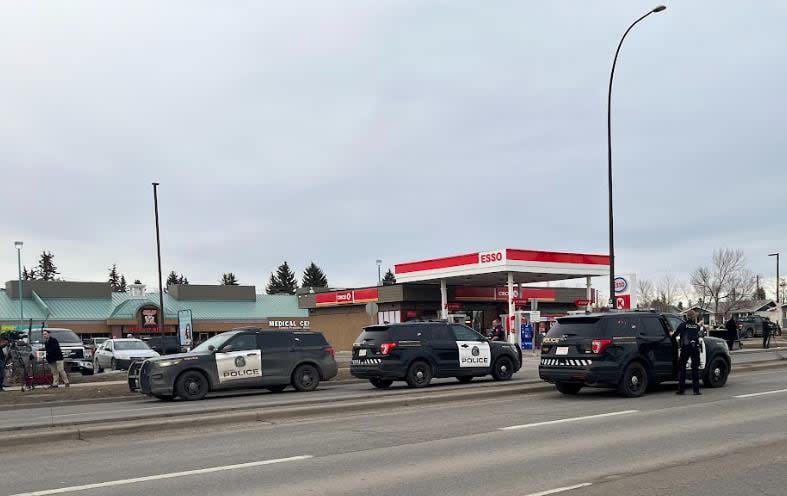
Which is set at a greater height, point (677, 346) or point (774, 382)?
point (677, 346)

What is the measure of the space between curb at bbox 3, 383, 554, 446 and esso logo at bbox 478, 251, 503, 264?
23.7 meters

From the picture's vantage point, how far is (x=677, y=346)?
16547 mm

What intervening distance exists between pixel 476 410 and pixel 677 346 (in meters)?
5.02

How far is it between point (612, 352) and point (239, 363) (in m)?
8.67

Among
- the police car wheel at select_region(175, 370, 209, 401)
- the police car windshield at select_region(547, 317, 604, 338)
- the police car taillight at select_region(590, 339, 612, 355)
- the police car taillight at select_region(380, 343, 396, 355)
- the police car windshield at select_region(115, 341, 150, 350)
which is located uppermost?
the police car windshield at select_region(547, 317, 604, 338)

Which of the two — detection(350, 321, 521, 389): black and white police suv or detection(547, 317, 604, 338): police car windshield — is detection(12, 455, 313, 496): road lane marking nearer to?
detection(547, 317, 604, 338): police car windshield

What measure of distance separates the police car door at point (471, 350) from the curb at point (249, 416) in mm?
2475

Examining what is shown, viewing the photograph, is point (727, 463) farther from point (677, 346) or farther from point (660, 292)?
point (660, 292)

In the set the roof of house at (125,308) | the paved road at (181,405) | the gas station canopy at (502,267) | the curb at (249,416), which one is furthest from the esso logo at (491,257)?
the roof of house at (125,308)

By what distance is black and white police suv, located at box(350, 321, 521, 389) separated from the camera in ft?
63.2

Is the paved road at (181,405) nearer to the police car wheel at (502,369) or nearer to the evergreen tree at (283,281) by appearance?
the police car wheel at (502,369)

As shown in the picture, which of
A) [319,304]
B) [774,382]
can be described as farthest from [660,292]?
[774,382]

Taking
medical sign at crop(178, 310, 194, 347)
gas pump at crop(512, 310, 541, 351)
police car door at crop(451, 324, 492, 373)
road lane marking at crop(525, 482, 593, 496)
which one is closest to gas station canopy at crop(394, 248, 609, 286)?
gas pump at crop(512, 310, 541, 351)

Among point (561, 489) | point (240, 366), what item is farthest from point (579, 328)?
point (561, 489)
